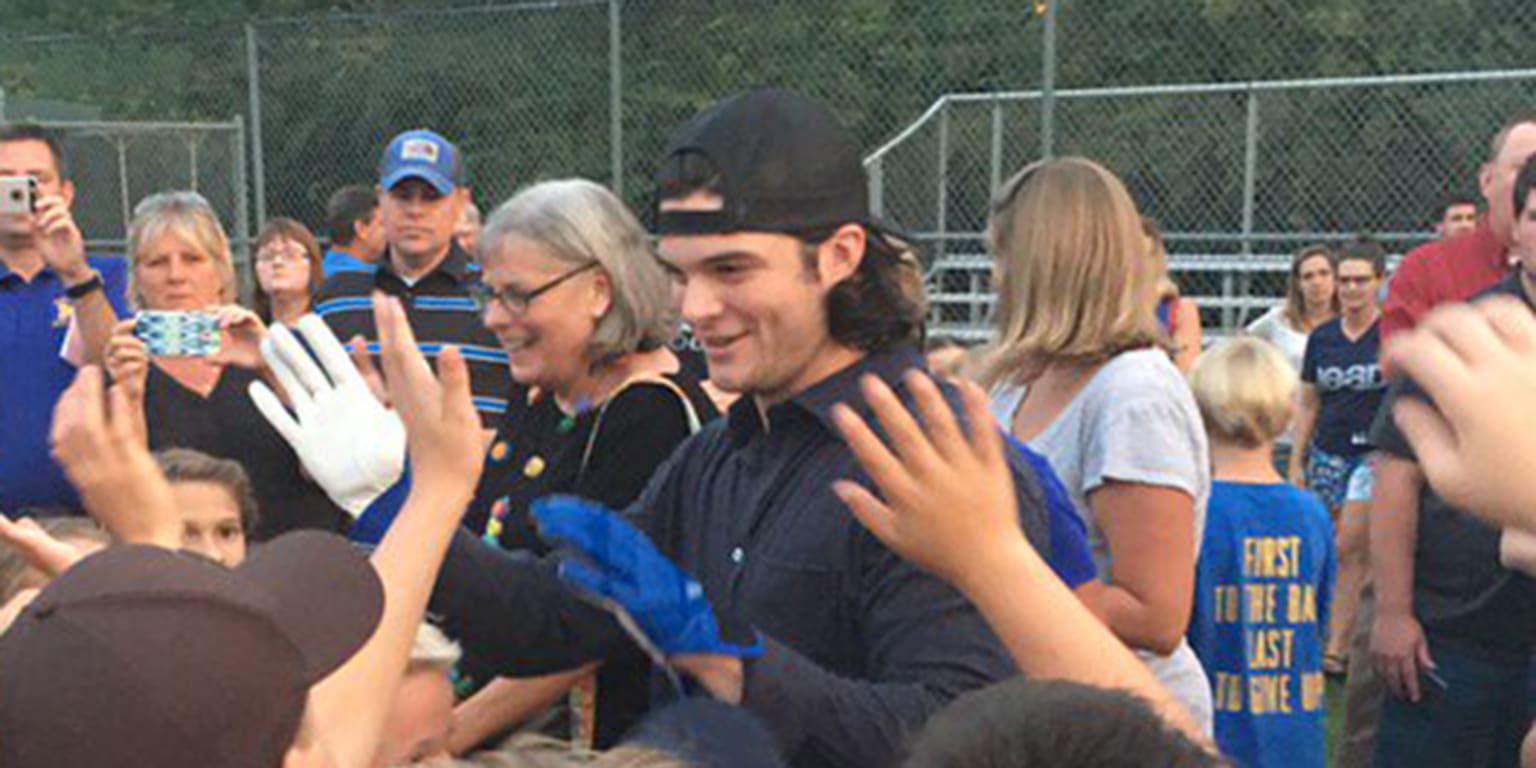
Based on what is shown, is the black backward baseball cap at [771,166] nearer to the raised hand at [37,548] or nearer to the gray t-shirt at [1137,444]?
the gray t-shirt at [1137,444]

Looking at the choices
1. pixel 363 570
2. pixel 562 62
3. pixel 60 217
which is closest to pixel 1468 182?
pixel 562 62

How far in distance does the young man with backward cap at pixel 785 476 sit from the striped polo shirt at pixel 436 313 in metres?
2.32

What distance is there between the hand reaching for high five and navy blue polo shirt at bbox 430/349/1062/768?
1.27 feet

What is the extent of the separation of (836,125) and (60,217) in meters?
3.14

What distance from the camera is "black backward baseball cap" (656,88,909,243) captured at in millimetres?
2092

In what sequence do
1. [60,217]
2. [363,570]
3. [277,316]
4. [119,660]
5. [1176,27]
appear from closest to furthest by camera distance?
[119,660] → [363,570] → [60,217] → [277,316] → [1176,27]

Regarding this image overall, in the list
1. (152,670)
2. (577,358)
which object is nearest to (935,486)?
(152,670)

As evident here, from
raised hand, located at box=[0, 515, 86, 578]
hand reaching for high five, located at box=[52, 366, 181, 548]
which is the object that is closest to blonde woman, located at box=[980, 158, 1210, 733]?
hand reaching for high five, located at box=[52, 366, 181, 548]

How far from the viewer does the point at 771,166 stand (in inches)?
82.5

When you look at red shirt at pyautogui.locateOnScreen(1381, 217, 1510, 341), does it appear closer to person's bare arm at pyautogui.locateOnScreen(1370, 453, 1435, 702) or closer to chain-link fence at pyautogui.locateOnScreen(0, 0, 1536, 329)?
person's bare arm at pyautogui.locateOnScreen(1370, 453, 1435, 702)

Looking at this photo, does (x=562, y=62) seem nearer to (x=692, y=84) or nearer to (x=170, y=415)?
(x=692, y=84)

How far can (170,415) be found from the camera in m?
4.09

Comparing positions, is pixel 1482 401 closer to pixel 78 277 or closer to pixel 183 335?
pixel 183 335

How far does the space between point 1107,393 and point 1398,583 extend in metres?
1.20
